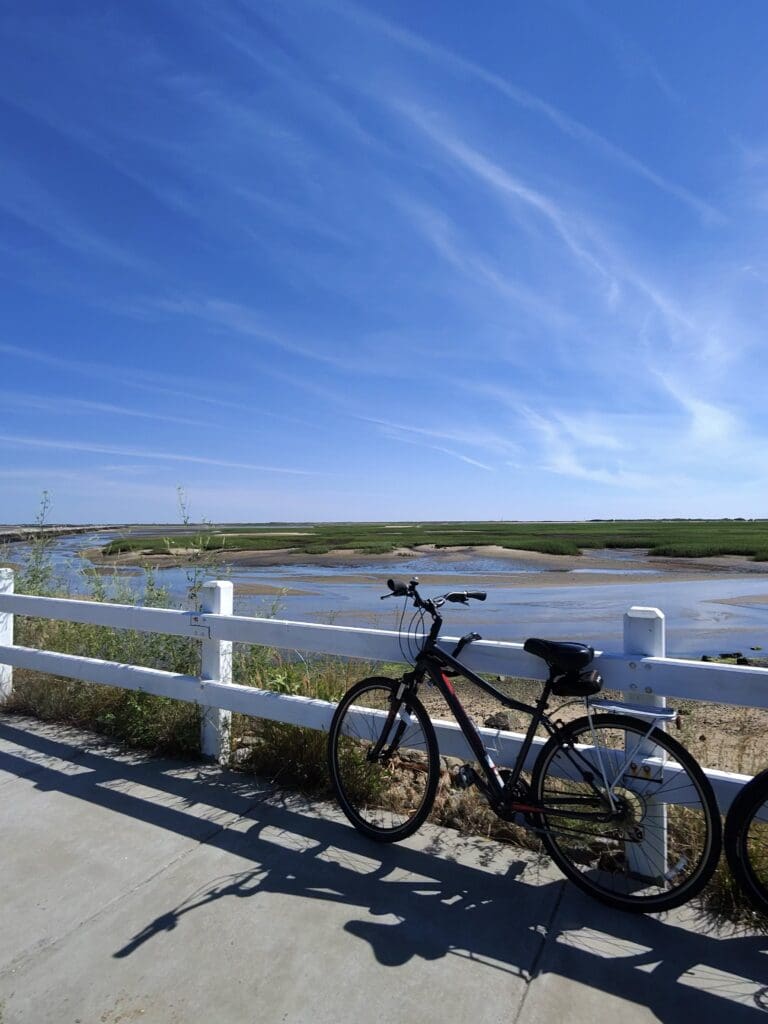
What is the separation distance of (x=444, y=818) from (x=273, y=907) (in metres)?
1.27

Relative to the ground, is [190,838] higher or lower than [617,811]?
lower

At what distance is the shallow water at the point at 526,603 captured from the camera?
39.9 ft

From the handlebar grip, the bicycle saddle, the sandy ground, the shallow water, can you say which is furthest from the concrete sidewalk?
the sandy ground

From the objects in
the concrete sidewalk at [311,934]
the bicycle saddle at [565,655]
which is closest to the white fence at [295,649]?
the bicycle saddle at [565,655]

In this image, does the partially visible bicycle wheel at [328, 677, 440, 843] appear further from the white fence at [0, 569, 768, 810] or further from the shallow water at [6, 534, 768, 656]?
the shallow water at [6, 534, 768, 656]

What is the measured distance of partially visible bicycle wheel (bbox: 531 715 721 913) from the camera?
302 centimetres

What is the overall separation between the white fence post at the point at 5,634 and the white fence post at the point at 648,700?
5.69 meters

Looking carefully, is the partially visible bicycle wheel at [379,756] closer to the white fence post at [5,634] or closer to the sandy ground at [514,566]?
the white fence post at [5,634]

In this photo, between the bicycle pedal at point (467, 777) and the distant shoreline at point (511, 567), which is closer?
the bicycle pedal at point (467, 777)

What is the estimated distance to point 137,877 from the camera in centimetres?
325

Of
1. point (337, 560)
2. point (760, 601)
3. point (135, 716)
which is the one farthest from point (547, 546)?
point (135, 716)

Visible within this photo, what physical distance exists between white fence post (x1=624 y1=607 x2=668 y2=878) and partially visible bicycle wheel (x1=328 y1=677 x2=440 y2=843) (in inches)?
42.0

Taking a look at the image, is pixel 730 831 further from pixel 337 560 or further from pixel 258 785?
pixel 337 560

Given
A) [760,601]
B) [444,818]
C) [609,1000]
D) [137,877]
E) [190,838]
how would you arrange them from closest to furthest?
[609,1000], [137,877], [190,838], [444,818], [760,601]
